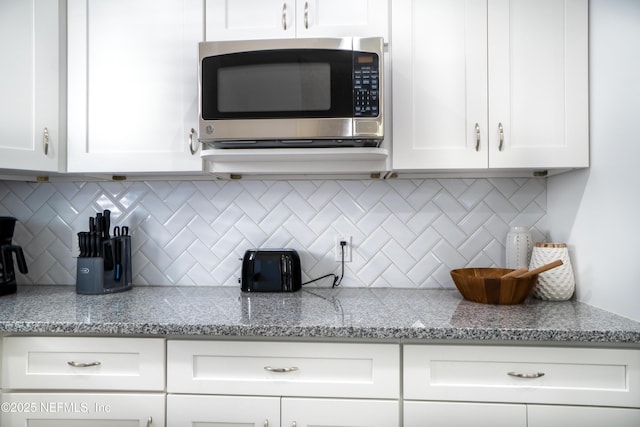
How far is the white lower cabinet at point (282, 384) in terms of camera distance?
1.24m

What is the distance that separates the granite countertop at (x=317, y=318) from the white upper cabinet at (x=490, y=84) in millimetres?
523

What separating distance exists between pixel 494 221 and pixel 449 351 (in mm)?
808

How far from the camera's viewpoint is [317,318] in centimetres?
132

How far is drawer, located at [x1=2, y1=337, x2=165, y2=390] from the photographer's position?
4.21ft

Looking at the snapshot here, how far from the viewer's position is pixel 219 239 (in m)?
1.91

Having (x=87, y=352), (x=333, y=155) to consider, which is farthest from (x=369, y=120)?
(x=87, y=352)

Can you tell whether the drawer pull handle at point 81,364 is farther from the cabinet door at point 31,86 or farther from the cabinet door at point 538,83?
the cabinet door at point 538,83

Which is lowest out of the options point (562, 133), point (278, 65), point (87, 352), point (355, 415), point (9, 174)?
point (355, 415)

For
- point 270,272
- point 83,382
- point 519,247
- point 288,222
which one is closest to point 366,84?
point 288,222

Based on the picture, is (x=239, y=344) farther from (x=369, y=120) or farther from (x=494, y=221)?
(x=494, y=221)

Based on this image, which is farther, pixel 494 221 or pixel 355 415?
pixel 494 221

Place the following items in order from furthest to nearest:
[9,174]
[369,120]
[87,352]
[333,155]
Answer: [9,174], [333,155], [369,120], [87,352]

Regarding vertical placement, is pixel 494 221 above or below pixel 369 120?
below

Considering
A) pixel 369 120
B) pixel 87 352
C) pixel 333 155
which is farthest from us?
pixel 333 155
